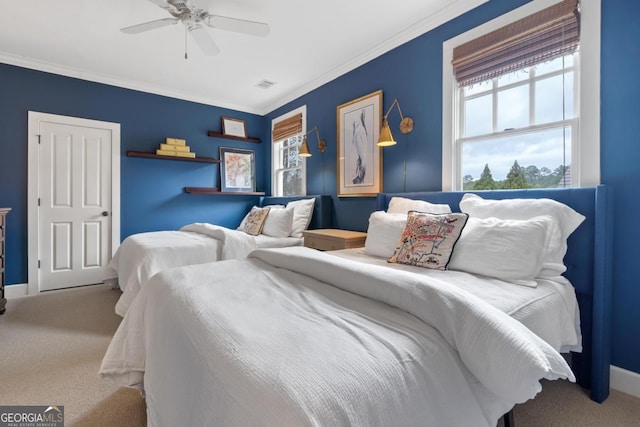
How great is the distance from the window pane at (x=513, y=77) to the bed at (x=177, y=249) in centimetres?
214

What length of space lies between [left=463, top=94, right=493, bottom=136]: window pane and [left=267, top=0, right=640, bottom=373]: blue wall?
0.71 ft

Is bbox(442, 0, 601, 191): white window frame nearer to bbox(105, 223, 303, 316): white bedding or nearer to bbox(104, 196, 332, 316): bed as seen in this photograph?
bbox(104, 196, 332, 316): bed

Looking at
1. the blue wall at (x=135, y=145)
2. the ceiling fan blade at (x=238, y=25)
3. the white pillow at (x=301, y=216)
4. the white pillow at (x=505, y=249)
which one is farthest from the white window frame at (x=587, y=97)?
Answer: the blue wall at (x=135, y=145)

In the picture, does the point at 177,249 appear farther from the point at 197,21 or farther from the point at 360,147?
the point at 360,147

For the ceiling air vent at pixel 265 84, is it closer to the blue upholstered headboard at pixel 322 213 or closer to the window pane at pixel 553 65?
the blue upholstered headboard at pixel 322 213

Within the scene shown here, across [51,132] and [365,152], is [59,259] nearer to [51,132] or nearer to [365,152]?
[51,132]

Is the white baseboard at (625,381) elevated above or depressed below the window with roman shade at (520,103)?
below

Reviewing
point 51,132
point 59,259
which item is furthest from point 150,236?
point 51,132

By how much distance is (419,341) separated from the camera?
Result: 0.88 m

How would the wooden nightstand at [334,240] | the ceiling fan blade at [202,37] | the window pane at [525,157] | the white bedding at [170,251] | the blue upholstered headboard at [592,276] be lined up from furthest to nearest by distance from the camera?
the wooden nightstand at [334,240], the white bedding at [170,251], the ceiling fan blade at [202,37], the window pane at [525,157], the blue upholstered headboard at [592,276]

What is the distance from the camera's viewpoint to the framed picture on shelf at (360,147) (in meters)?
3.20

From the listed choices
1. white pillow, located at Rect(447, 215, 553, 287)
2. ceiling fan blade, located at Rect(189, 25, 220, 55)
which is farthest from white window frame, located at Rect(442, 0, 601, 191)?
ceiling fan blade, located at Rect(189, 25, 220, 55)

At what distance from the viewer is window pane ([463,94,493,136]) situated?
7.82 ft

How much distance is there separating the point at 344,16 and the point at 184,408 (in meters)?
2.91
